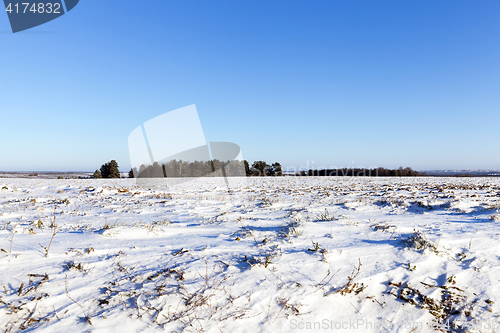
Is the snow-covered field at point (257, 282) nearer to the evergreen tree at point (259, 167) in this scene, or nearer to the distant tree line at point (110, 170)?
the distant tree line at point (110, 170)

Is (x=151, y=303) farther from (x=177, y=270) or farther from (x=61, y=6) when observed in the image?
(x=61, y=6)

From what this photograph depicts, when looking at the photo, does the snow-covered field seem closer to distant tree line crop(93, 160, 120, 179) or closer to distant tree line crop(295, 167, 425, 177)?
distant tree line crop(93, 160, 120, 179)

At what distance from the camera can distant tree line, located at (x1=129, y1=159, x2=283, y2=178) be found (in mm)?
52062

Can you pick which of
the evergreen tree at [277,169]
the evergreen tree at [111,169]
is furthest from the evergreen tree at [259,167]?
the evergreen tree at [111,169]

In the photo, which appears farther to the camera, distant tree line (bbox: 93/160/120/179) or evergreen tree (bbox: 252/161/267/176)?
evergreen tree (bbox: 252/161/267/176)

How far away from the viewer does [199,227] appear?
5445 mm

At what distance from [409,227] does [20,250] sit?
6.84 meters

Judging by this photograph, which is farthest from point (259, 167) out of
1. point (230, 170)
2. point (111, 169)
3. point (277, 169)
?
point (111, 169)

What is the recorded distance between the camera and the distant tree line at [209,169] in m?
52.1

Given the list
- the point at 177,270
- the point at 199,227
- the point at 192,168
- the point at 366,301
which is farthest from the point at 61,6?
the point at 192,168

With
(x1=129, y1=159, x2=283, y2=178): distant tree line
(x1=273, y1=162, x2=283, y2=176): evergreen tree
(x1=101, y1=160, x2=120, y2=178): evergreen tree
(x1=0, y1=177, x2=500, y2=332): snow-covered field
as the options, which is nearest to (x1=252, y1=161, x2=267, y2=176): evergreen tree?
(x1=129, y1=159, x2=283, y2=178): distant tree line

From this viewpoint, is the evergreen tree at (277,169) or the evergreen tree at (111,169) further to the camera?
the evergreen tree at (277,169)

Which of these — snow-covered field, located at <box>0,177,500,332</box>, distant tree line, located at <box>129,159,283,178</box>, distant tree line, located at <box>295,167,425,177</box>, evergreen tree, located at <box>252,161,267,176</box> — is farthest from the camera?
evergreen tree, located at <box>252,161,267,176</box>

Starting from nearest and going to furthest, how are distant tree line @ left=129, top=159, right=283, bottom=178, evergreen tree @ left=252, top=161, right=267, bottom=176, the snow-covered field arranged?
the snow-covered field, distant tree line @ left=129, top=159, right=283, bottom=178, evergreen tree @ left=252, top=161, right=267, bottom=176
